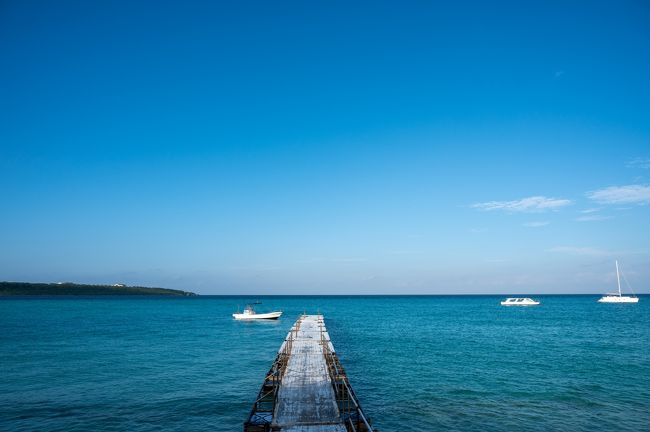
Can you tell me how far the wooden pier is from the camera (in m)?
16.4

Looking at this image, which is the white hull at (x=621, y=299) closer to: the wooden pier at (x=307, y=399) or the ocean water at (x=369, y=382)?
the ocean water at (x=369, y=382)

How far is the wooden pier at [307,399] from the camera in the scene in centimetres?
1644

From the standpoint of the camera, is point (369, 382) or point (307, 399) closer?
point (307, 399)

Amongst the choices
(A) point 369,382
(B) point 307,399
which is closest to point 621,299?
(A) point 369,382

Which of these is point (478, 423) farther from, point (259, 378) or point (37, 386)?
point (37, 386)

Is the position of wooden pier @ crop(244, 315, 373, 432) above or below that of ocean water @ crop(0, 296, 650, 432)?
above

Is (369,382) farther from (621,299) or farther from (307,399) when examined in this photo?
(621,299)

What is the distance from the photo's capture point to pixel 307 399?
64.6 ft

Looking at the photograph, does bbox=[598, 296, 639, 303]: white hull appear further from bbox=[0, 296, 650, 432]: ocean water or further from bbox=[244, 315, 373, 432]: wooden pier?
bbox=[244, 315, 373, 432]: wooden pier

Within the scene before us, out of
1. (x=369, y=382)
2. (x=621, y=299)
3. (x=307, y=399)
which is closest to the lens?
(x=307, y=399)

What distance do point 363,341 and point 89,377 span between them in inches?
1216

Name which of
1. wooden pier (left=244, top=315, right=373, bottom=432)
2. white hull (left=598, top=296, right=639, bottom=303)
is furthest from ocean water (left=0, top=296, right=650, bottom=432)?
white hull (left=598, top=296, right=639, bottom=303)

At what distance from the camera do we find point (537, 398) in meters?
24.3

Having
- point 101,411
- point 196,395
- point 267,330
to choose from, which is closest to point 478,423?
point 196,395
